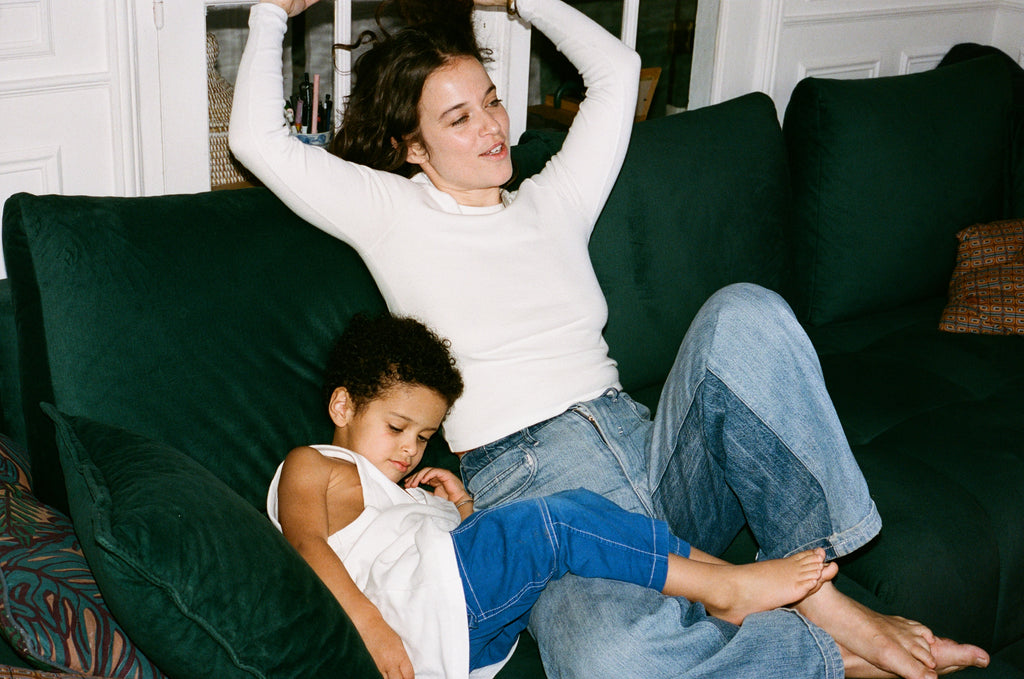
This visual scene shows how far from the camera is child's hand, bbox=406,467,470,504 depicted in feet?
5.33

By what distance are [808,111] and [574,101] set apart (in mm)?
568

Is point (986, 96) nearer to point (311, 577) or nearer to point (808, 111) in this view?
point (808, 111)

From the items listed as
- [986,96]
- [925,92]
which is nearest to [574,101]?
[925,92]

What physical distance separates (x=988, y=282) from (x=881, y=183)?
12.9 inches

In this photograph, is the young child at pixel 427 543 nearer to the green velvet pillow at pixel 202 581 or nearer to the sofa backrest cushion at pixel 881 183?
the green velvet pillow at pixel 202 581

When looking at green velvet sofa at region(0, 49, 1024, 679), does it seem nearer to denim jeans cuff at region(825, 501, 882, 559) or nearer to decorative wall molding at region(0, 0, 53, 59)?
Result: denim jeans cuff at region(825, 501, 882, 559)

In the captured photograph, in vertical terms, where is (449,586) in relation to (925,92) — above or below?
below

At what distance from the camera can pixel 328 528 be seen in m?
1.36

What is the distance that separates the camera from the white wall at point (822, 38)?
2.54m

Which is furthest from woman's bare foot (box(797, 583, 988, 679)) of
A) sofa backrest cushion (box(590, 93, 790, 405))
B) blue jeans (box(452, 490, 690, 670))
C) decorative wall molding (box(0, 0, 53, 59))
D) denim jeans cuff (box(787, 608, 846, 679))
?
decorative wall molding (box(0, 0, 53, 59))

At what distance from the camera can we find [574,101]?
2525 mm

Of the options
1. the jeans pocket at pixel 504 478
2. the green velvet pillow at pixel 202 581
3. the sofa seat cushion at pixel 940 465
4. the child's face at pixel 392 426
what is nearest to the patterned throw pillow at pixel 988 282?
the sofa seat cushion at pixel 940 465

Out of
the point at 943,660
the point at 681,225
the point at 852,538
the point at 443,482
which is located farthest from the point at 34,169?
the point at 943,660

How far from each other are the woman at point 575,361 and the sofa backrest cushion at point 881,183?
63cm
